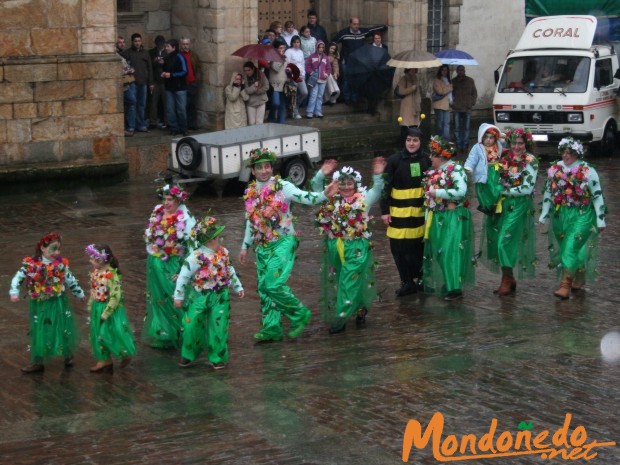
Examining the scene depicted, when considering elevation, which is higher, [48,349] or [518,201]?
[518,201]

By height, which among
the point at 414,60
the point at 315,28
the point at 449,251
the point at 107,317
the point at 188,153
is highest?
the point at 315,28

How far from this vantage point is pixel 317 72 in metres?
24.1

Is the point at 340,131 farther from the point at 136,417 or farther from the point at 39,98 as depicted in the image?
the point at 136,417

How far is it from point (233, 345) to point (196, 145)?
819cm

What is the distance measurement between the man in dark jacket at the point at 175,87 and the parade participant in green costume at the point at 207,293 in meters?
11.7

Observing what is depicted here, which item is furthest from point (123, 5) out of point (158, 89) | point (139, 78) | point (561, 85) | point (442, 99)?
point (561, 85)

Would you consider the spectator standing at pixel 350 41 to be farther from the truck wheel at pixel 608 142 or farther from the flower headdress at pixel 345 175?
the flower headdress at pixel 345 175

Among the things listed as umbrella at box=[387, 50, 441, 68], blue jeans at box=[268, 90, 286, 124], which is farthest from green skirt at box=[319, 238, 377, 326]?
umbrella at box=[387, 50, 441, 68]

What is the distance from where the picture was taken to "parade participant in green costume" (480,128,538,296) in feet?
44.1

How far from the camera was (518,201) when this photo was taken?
532 inches

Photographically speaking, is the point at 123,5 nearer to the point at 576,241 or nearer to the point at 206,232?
the point at 576,241

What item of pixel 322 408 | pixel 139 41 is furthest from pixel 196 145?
pixel 322 408

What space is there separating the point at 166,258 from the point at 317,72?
1286 centimetres

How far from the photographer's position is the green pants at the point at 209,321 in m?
11.0
